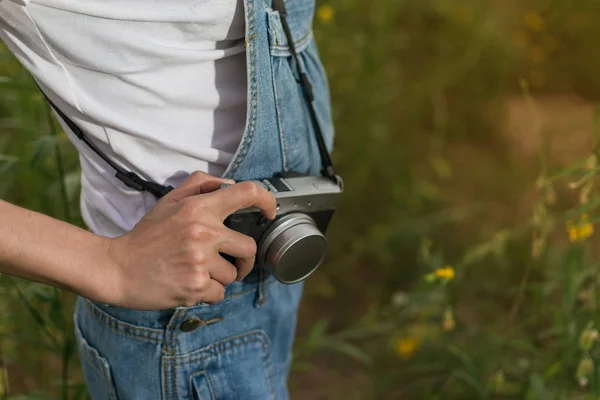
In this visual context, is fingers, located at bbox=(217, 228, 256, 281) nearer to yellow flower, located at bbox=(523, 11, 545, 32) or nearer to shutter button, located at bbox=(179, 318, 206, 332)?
shutter button, located at bbox=(179, 318, 206, 332)

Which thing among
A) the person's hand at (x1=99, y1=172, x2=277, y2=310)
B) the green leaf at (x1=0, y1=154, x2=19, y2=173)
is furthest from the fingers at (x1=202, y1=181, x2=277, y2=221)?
the green leaf at (x1=0, y1=154, x2=19, y2=173)

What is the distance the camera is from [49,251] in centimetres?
50

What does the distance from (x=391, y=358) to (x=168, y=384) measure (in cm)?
112

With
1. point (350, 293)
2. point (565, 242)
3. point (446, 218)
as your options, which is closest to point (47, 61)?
point (446, 218)

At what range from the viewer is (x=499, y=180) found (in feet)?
6.92

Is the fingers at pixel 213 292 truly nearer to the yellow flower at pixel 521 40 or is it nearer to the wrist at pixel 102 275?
the wrist at pixel 102 275

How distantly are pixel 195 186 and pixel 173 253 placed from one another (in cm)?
7

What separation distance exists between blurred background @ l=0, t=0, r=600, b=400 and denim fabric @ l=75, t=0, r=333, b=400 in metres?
0.30

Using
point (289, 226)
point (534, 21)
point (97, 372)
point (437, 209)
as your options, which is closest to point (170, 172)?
point (289, 226)

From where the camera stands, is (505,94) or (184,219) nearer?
(184,219)

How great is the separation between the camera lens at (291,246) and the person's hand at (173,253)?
0.08 metres

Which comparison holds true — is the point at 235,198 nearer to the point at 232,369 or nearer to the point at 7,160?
the point at 232,369

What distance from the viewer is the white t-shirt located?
1.73 feet

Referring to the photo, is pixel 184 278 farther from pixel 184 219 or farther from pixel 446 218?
pixel 446 218
